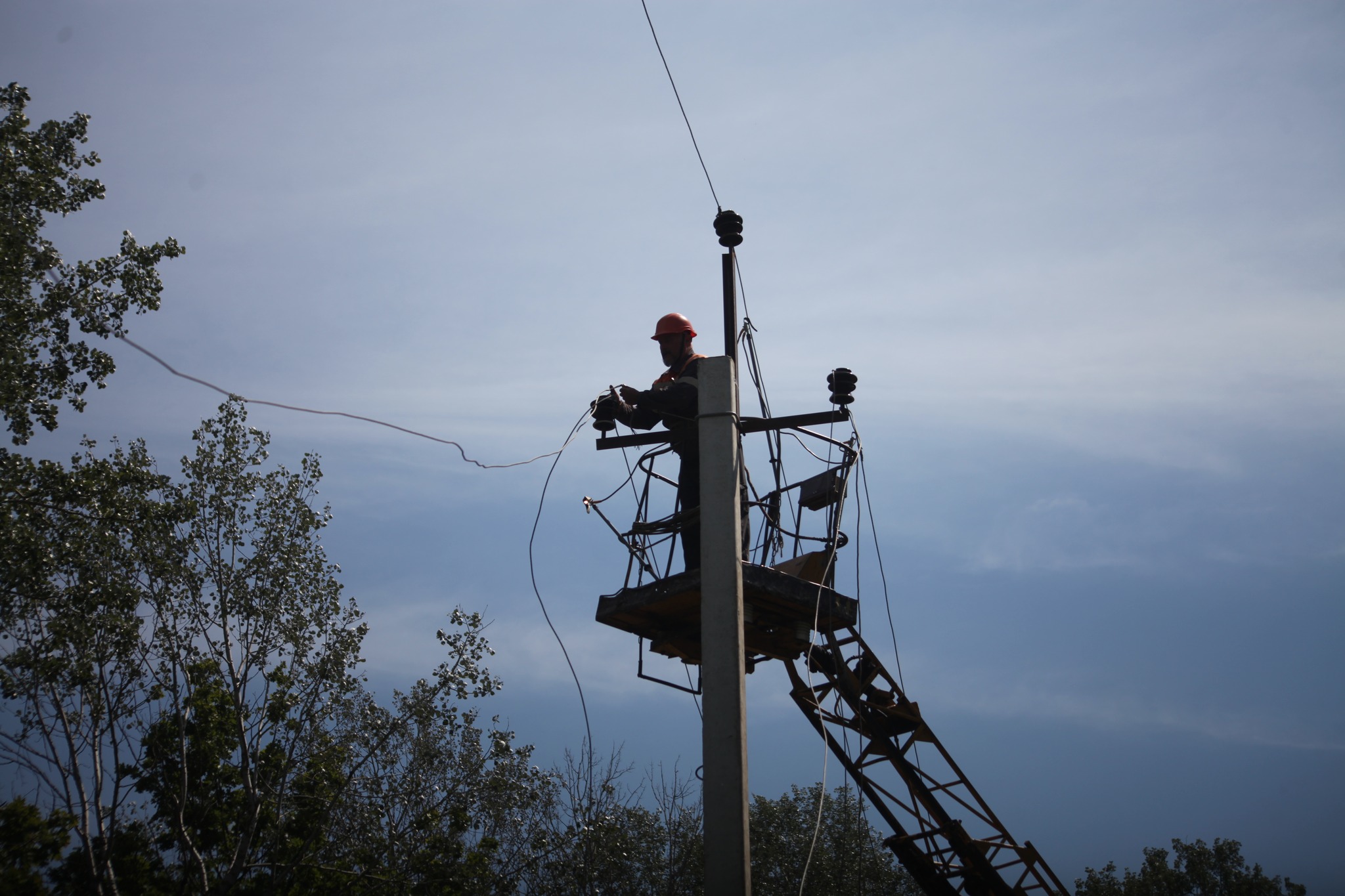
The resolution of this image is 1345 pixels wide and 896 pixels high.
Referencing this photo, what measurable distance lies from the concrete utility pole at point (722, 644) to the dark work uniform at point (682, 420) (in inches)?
39.4

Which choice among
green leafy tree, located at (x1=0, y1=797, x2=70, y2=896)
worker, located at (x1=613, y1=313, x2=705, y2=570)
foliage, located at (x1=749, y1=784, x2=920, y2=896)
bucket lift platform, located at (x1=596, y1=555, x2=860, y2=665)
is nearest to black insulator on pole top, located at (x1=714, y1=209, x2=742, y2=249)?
worker, located at (x1=613, y1=313, x2=705, y2=570)

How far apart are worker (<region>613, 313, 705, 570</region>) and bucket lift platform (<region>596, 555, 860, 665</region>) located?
33cm

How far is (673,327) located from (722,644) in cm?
398

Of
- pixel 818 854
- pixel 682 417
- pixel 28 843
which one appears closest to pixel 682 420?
pixel 682 417

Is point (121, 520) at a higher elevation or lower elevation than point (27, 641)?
higher

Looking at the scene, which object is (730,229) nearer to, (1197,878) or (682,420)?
(682,420)

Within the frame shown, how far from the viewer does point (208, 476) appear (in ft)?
56.3

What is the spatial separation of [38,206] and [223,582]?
6.41m

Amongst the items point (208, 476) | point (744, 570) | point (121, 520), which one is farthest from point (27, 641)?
point (744, 570)

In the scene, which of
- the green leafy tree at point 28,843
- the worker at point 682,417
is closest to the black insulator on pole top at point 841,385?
the worker at point 682,417

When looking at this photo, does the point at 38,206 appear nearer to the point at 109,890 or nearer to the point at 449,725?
the point at 449,725

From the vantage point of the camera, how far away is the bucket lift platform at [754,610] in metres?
7.43

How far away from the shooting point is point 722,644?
19.4 feet

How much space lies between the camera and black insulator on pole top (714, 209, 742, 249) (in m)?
8.28
